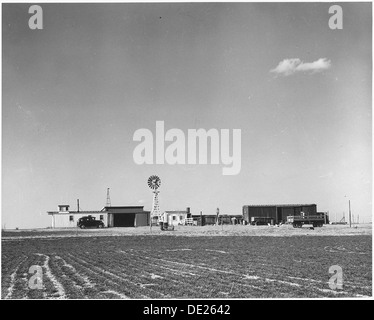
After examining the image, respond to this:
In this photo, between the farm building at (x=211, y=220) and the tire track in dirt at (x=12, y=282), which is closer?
the tire track in dirt at (x=12, y=282)

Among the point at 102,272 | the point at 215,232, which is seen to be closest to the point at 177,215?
the point at 215,232

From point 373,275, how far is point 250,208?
6546 centimetres

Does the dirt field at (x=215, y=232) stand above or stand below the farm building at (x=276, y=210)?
below

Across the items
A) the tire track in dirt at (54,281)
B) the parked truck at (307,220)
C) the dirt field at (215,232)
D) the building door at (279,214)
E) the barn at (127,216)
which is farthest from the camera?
the building door at (279,214)

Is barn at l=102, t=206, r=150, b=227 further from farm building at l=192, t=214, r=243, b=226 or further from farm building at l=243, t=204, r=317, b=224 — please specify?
farm building at l=243, t=204, r=317, b=224

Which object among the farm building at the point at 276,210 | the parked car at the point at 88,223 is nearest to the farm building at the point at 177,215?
the farm building at the point at 276,210

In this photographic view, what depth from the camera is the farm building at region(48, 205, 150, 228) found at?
70.8 metres

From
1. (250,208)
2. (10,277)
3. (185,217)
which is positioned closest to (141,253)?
(10,277)

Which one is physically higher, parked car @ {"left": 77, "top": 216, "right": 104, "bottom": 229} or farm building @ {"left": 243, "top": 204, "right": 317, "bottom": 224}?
farm building @ {"left": 243, "top": 204, "right": 317, "bottom": 224}

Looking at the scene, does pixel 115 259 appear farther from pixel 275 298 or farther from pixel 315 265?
pixel 275 298

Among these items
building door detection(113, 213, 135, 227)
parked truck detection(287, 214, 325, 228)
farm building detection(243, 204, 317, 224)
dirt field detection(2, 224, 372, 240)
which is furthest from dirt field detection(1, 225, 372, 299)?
farm building detection(243, 204, 317, 224)

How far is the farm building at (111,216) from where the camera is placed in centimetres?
7081

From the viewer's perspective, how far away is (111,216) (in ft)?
236

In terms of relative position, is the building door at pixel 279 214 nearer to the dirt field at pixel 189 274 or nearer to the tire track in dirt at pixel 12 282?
the dirt field at pixel 189 274
